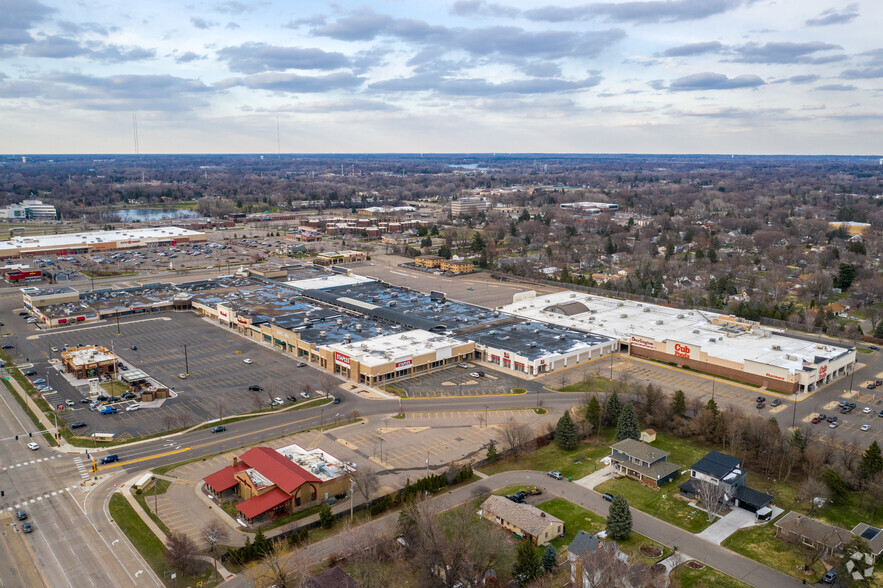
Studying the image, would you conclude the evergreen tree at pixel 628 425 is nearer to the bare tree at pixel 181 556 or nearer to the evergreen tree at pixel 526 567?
the evergreen tree at pixel 526 567

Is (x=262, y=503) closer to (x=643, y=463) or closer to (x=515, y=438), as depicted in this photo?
(x=515, y=438)

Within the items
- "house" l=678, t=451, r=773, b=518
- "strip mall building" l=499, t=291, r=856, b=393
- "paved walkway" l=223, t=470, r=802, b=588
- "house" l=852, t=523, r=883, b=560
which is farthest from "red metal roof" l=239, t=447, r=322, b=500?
"strip mall building" l=499, t=291, r=856, b=393

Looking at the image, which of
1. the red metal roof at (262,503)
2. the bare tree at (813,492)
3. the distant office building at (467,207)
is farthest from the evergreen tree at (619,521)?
the distant office building at (467,207)

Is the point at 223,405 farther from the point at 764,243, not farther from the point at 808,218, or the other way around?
the point at 808,218

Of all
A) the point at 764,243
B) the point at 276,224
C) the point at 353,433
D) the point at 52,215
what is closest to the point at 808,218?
the point at 764,243

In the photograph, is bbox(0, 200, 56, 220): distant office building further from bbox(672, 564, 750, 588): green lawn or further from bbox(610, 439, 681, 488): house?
bbox(672, 564, 750, 588): green lawn

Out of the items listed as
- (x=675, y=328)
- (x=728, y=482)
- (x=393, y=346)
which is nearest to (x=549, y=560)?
(x=728, y=482)
